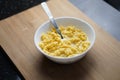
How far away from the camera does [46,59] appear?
3.34 ft

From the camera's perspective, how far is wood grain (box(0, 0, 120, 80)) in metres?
0.95

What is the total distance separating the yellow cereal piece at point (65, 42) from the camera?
37.7 inches

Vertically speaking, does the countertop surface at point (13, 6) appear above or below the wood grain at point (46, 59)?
below

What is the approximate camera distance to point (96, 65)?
98 cm

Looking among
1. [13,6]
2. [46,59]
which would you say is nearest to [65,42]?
[46,59]

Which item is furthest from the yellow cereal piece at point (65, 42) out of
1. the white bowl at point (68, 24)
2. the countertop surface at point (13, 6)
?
the countertop surface at point (13, 6)

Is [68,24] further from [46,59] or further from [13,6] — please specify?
[13,6]

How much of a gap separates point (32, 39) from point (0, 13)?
0.94 m

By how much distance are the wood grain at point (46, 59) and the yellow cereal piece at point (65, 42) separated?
2.2 inches

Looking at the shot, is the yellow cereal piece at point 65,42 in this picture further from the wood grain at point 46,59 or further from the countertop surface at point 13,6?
the countertop surface at point 13,6

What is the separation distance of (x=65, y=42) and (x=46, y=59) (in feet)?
0.35

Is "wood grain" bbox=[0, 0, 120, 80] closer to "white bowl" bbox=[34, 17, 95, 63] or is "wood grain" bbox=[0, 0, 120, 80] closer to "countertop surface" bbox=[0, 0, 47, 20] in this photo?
"white bowl" bbox=[34, 17, 95, 63]

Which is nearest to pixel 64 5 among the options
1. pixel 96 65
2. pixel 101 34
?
pixel 101 34

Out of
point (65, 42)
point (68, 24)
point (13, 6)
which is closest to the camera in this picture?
point (65, 42)
